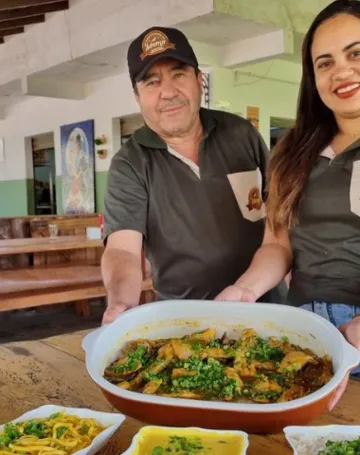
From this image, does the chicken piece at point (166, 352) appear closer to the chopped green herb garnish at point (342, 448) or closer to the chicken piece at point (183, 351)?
the chicken piece at point (183, 351)

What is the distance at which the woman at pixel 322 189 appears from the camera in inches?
55.5

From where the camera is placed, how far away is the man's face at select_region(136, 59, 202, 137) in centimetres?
182

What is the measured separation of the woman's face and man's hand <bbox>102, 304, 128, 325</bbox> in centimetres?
77

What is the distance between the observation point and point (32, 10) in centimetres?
626

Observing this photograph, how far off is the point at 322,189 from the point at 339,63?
1.09 feet

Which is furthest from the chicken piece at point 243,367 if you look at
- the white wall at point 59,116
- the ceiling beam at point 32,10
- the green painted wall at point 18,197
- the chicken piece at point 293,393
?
the green painted wall at point 18,197

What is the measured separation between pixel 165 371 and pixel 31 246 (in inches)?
138

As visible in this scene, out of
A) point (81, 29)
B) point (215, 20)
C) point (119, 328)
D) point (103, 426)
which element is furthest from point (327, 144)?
point (81, 29)

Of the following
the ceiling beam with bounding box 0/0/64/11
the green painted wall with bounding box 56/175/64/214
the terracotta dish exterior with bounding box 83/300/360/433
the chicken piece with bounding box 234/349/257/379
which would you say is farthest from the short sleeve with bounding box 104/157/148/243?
the green painted wall with bounding box 56/175/64/214

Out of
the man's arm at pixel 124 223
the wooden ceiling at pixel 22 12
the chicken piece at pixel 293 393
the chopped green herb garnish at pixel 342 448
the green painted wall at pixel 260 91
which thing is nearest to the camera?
the chopped green herb garnish at pixel 342 448


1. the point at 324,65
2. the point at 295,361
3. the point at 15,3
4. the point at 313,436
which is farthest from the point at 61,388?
the point at 15,3

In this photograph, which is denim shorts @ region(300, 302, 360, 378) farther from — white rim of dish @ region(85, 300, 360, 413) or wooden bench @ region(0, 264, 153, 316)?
wooden bench @ region(0, 264, 153, 316)

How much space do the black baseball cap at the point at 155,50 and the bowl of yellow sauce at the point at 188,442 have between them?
1240 millimetres

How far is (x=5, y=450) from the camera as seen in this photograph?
897mm
